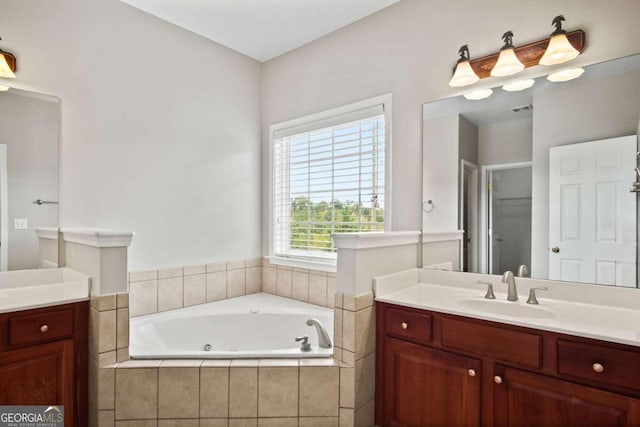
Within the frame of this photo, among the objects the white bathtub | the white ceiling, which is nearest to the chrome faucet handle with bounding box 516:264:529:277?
the white bathtub

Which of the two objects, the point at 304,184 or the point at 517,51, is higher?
the point at 517,51

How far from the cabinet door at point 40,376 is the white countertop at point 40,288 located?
21 centimetres

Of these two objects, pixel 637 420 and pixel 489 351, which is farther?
pixel 489 351

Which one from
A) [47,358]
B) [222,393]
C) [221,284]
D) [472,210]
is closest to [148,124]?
[221,284]

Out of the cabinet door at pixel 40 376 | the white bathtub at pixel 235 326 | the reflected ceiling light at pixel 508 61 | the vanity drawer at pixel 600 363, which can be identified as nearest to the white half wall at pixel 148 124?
the white bathtub at pixel 235 326

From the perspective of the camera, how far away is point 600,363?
1.36 metres

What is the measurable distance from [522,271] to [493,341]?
578 millimetres

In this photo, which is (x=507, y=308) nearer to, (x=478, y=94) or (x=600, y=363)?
(x=600, y=363)

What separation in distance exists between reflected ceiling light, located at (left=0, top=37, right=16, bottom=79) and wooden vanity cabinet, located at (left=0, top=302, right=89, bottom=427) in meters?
1.39

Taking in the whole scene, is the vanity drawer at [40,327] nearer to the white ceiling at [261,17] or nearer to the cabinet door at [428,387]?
the cabinet door at [428,387]

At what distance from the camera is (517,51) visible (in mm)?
2002

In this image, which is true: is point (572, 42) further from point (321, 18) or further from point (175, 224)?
point (175, 224)

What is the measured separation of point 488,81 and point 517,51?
0.20m

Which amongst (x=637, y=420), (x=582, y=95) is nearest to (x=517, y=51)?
(x=582, y=95)
